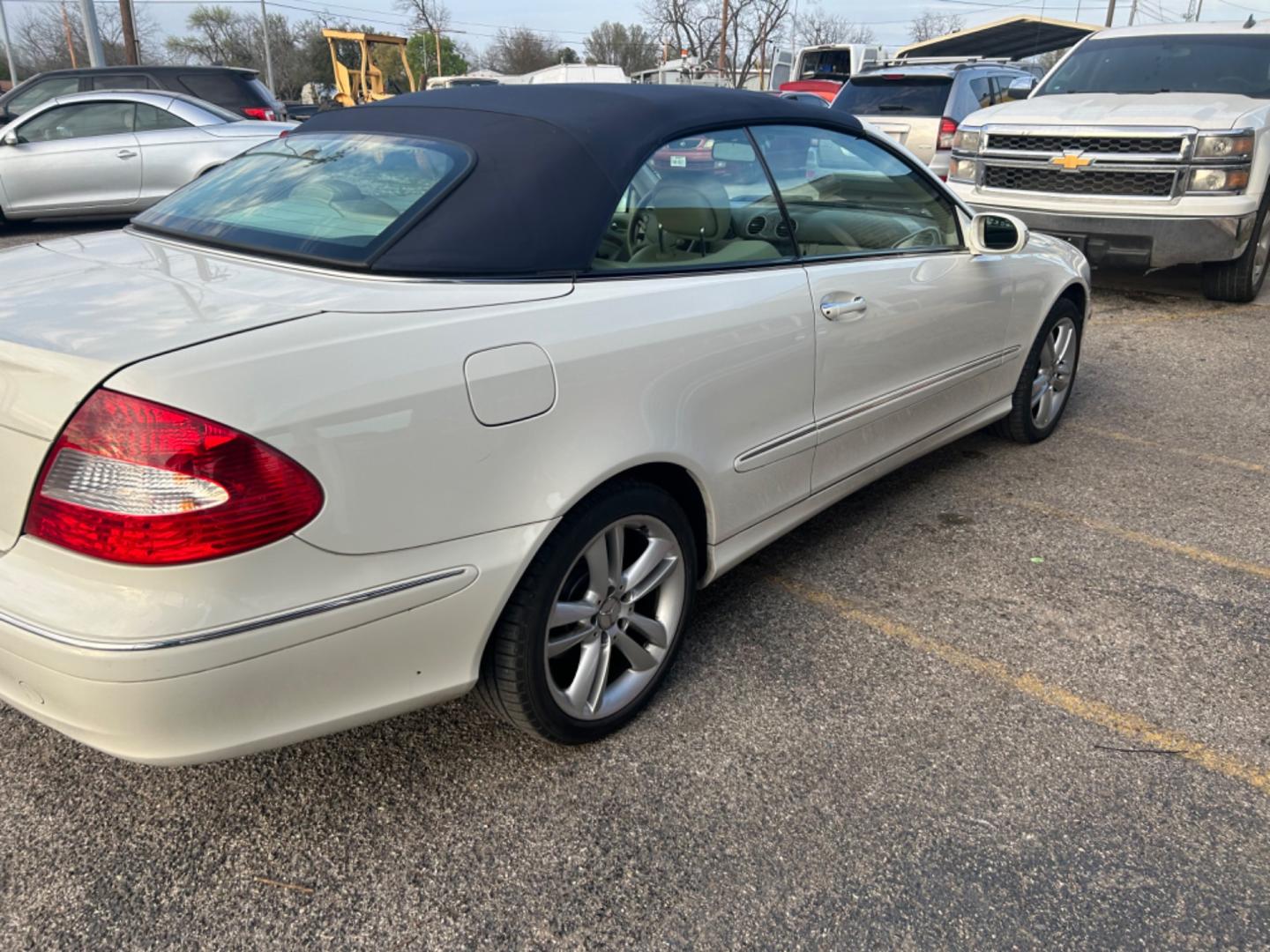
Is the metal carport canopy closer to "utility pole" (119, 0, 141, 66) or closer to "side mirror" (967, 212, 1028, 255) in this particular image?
"utility pole" (119, 0, 141, 66)

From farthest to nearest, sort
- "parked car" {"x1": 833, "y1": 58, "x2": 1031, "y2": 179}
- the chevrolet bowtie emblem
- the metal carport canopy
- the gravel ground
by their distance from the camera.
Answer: the metal carport canopy
"parked car" {"x1": 833, "y1": 58, "x2": 1031, "y2": 179}
the chevrolet bowtie emblem
the gravel ground

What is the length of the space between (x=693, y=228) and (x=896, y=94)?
9253mm

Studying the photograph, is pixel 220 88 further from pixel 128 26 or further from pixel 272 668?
pixel 128 26

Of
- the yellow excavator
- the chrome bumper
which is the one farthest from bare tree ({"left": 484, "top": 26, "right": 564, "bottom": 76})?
the chrome bumper

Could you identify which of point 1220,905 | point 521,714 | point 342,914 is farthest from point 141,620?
point 1220,905

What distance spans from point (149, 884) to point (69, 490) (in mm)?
868

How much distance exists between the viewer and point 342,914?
6.42 feet

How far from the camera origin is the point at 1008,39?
27.2m

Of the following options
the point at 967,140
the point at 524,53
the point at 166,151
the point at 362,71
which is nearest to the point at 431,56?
the point at 524,53

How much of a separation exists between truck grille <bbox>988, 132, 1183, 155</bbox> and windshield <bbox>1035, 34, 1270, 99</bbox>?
1.02 metres

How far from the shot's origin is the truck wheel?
7.31m

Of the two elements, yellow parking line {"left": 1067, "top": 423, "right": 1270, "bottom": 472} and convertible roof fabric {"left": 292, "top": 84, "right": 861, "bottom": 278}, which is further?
yellow parking line {"left": 1067, "top": 423, "right": 1270, "bottom": 472}

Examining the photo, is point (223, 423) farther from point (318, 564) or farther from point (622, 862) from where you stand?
point (622, 862)

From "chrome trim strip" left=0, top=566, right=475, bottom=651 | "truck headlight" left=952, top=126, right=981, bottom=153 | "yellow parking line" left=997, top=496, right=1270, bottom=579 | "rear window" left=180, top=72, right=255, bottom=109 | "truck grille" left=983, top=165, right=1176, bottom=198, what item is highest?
"rear window" left=180, top=72, right=255, bottom=109
